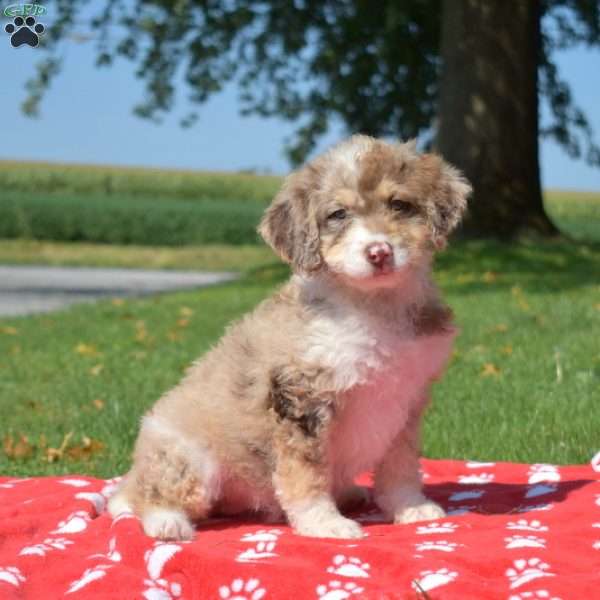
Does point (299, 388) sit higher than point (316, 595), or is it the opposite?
point (299, 388)

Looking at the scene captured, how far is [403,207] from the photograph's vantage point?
434 cm

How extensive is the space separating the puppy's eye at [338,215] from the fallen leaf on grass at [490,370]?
4.42m

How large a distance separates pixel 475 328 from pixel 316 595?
7.51 m

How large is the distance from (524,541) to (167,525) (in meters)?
1.43

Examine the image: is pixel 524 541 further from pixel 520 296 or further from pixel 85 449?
pixel 520 296

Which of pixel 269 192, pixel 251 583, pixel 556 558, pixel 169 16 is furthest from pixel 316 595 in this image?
pixel 269 192

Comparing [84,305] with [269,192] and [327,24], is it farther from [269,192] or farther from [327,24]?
[269,192]

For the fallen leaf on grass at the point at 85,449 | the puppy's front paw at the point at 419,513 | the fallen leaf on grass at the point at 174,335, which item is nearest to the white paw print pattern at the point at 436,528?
the puppy's front paw at the point at 419,513

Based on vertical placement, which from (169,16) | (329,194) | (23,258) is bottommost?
(23,258)

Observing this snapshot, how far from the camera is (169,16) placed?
854 inches

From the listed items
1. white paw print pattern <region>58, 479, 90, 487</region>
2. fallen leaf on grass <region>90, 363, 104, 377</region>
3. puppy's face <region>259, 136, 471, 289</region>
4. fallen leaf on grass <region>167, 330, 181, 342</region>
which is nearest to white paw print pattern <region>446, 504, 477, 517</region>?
puppy's face <region>259, 136, 471, 289</region>

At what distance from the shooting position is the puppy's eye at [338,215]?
170 inches

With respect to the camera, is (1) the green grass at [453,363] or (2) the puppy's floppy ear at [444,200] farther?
(1) the green grass at [453,363]

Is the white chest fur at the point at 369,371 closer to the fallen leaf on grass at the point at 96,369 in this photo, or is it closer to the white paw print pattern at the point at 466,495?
the white paw print pattern at the point at 466,495
